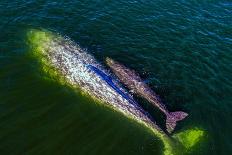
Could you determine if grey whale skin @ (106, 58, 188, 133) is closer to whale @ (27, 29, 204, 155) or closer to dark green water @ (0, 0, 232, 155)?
dark green water @ (0, 0, 232, 155)

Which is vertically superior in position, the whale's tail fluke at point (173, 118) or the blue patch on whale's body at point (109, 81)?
the blue patch on whale's body at point (109, 81)

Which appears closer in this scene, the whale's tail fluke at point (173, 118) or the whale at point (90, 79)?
the whale at point (90, 79)

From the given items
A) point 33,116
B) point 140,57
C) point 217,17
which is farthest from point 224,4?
point 33,116

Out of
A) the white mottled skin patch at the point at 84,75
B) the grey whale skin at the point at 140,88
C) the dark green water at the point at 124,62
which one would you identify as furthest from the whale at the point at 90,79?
the grey whale skin at the point at 140,88

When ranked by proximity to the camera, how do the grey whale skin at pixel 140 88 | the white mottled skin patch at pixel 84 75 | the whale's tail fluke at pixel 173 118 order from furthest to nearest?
the grey whale skin at pixel 140 88, the white mottled skin patch at pixel 84 75, the whale's tail fluke at pixel 173 118

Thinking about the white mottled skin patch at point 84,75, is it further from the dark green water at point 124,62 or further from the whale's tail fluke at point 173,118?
the whale's tail fluke at point 173,118

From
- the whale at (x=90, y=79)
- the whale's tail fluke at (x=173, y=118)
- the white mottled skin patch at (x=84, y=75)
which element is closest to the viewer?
the whale at (x=90, y=79)

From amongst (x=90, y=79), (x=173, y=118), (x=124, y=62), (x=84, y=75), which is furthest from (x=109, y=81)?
(x=173, y=118)
